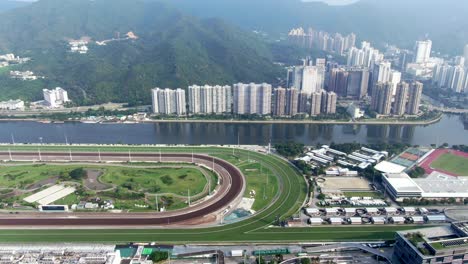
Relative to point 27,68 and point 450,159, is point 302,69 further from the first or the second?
point 27,68

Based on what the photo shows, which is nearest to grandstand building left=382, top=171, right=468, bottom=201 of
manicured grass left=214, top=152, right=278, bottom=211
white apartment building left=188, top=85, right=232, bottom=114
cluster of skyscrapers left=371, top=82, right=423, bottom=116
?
manicured grass left=214, top=152, right=278, bottom=211

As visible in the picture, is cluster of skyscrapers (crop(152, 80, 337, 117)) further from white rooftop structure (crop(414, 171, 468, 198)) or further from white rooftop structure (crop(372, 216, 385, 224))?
white rooftop structure (crop(372, 216, 385, 224))

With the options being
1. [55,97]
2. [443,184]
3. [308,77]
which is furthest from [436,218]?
[55,97]

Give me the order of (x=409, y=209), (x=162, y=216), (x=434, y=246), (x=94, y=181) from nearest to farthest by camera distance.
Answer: (x=434, y=246), (x=162, y=216), (x=409, y=209), (x=94, y=181)

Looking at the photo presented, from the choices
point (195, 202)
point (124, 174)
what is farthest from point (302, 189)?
point (124, 174)

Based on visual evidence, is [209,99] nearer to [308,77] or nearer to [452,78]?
[308,77]

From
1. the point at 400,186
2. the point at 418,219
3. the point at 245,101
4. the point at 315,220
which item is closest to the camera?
the point at 315,220
